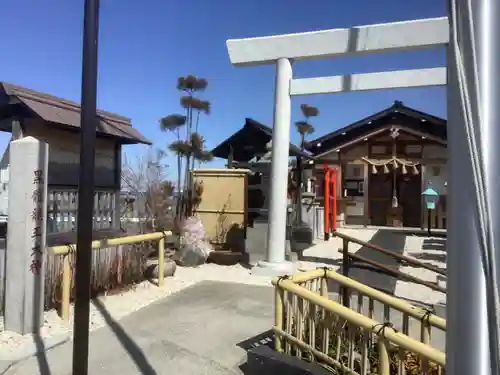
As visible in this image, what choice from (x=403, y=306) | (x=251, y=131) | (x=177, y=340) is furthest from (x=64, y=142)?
(x=403, y=306)

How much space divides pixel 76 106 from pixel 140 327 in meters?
4.33

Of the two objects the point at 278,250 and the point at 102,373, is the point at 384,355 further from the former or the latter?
the point at 278,250

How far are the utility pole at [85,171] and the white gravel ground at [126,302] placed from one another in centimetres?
164

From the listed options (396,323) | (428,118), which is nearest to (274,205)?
(396,323)

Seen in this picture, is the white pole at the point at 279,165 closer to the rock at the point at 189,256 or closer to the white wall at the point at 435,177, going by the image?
the rock at the point at 189,256

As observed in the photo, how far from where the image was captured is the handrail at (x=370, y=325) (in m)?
2.27

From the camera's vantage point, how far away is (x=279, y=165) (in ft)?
25.3

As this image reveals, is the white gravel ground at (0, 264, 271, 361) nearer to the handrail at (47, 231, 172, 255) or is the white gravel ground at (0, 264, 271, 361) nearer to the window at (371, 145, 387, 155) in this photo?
the handrail at (47, 231, 172, 255)

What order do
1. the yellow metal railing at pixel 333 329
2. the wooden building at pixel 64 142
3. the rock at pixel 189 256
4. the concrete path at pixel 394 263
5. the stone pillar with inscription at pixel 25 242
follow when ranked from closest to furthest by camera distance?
1. the yellow metal railing at pixel 333 329
2. the stone pillar with inscription at pixel 25 242
3. the wooden building at pixel 64 142
4. the concrete path at pixel 394 263
5. the rock at pixel 189 256

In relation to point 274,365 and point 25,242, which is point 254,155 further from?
point 274,365

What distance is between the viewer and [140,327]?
14.9 ft

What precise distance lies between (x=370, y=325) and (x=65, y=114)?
231 inches

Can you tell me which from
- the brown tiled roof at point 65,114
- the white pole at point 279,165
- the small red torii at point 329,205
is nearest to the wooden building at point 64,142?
the brown tiled roof at point 65,114

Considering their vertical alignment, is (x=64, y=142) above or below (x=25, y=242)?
above
